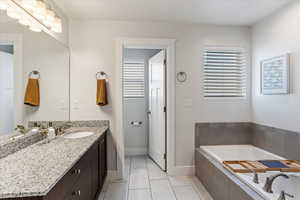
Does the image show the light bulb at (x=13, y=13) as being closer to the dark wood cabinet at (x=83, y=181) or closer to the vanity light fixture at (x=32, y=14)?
the vanity light fixture at (x=32, y=14)

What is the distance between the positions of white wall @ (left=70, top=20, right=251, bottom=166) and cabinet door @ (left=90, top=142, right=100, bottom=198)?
687mm

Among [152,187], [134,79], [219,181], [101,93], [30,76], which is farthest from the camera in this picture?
[134,79]

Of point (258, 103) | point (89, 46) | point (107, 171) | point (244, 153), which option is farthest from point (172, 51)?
point (107, 171)

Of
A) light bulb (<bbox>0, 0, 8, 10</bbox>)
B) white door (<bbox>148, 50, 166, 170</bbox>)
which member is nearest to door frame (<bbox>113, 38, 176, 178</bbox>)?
white door (<bbox>148, 50, 166, 170</bbox>)

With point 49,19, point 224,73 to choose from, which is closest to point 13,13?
point 49,19

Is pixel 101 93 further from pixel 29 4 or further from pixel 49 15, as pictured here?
pixel 29 4

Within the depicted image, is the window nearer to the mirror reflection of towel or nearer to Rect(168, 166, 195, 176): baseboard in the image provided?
Rect(168, 166, 195, 176): baseboard

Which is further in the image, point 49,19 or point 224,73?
point 224,73

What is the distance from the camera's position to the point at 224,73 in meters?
3.18

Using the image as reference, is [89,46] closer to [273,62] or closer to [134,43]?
[134,43]

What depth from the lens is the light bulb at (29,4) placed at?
5.77ft

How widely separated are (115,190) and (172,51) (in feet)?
7.44

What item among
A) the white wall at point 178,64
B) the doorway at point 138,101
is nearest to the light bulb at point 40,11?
the white wall at point 178,64

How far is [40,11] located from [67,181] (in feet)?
5.52
